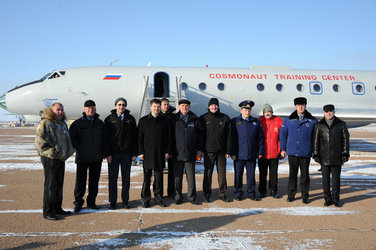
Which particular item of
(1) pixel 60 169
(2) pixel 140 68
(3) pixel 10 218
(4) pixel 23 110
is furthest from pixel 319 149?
(4) pixel 23 110

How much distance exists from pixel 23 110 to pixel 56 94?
154 cm

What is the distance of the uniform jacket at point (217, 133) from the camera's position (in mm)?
6324

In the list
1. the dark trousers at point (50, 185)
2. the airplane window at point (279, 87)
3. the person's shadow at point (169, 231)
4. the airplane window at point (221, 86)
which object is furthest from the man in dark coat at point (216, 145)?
the airplane window at point (279, 87)

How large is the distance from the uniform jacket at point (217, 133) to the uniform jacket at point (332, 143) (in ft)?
5.81

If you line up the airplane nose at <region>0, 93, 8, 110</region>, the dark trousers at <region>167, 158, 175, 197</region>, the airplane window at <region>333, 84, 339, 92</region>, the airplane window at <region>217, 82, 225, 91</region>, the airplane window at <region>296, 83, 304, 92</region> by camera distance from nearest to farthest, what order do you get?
the dark trousers at <region>167, 158, 175, 197</region> < the airplane nose at <region>0, 93, 8, 110</region> < the airplane window at <region>217, 82, 225, 91</region> < the airplane window at <region>296, 83, 304, 92</region> < the airplane window at <region>333, 84, 339, 92</region>

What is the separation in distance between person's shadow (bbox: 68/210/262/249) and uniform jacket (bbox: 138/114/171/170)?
140 centimetres

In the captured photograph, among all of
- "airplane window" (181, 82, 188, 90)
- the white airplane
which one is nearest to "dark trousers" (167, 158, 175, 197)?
the white airplane

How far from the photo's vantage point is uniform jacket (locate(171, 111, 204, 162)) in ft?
20.0

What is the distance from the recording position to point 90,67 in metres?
13.7

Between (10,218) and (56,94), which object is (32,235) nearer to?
(10,218)

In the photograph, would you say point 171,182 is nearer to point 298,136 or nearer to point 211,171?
point 211,171

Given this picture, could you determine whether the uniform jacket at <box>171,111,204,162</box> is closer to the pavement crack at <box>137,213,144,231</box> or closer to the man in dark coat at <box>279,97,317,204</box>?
the pavement crack at <box>137,213,144,231</box>

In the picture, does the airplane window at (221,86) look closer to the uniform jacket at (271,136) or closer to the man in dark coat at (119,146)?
the uniform jacket at (271,136)

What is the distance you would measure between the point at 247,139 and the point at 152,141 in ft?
6.70
